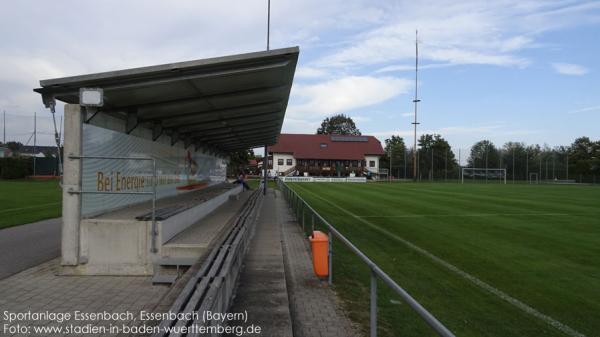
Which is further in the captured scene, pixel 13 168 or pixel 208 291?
pixel 13 168

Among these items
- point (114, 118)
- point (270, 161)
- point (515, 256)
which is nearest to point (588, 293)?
point (515, 256)

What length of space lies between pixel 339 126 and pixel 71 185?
100m

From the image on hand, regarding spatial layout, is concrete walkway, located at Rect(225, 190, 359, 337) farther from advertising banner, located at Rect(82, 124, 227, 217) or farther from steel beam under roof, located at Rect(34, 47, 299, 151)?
steel beam under roof, located at Rect(34, 47, 299, 151)

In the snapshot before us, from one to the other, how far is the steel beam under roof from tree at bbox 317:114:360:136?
3687 inches

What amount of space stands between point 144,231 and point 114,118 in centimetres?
256

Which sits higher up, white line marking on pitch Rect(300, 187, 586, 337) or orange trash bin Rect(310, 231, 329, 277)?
orange trash bin Rect(310, 231, 329, 277)

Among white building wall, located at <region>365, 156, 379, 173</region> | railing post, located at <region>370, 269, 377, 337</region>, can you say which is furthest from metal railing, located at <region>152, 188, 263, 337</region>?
white building wall, located at <region>365, 156, 379, 173</region>

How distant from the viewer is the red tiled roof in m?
69.8

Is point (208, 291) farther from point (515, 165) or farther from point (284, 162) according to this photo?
point (515, 165)

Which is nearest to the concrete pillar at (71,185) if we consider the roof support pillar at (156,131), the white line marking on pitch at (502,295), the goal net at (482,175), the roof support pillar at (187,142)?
the roof support pillar at (156,131)

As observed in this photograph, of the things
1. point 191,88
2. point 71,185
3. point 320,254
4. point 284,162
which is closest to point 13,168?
point 284,162

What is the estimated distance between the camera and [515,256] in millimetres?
8883

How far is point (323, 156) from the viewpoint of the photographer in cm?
6988

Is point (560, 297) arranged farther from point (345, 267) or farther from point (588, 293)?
point (345, 267)
